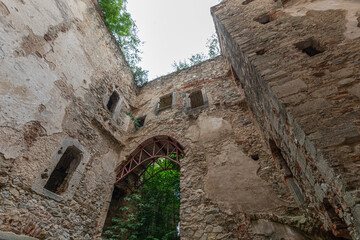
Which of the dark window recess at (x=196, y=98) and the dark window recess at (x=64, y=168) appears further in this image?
the dark window recess at (x=196, y=98)

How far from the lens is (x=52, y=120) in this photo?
4.14 metres

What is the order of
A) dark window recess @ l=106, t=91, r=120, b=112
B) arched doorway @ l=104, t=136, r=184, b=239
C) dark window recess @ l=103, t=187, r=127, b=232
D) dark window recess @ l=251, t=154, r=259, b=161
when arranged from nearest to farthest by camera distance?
dark window recess @ l=251, t=154, r=259, b=161 → dark window recess @ l=103, t=187, r=127, b=232 → arched doorway @ l=104, t=136, r=184, b=239 → dark window recess @ l=106, t=91, r=120, b=112

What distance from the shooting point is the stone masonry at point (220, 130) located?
198cm

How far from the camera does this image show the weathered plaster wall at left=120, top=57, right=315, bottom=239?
326cm

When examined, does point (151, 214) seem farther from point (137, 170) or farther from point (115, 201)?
point (137, 170)

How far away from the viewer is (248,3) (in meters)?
4.75

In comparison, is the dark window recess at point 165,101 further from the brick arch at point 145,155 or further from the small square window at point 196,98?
the brick arch at point 145,155

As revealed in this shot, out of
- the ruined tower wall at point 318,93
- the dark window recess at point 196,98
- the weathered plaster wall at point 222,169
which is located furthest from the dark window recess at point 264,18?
the dark window recess at point 196,98

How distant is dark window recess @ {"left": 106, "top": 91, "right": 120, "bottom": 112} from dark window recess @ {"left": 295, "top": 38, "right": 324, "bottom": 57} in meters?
5.82

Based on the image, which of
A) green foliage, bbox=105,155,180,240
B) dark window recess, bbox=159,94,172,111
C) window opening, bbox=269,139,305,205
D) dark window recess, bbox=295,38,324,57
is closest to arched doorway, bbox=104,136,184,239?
green foliage, bbox=105,155,180,240

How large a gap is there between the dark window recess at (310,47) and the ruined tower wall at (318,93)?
1 centimetres

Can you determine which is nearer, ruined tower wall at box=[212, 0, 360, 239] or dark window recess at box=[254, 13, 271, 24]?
ruined tower wall at box=[212, 0, 360, 239]

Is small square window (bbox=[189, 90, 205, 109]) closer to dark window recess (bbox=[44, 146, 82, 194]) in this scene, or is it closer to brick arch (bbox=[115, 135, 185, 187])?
brick arch (bbox=[115, 135, 185, 187])

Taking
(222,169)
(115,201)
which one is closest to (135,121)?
(115,201)
